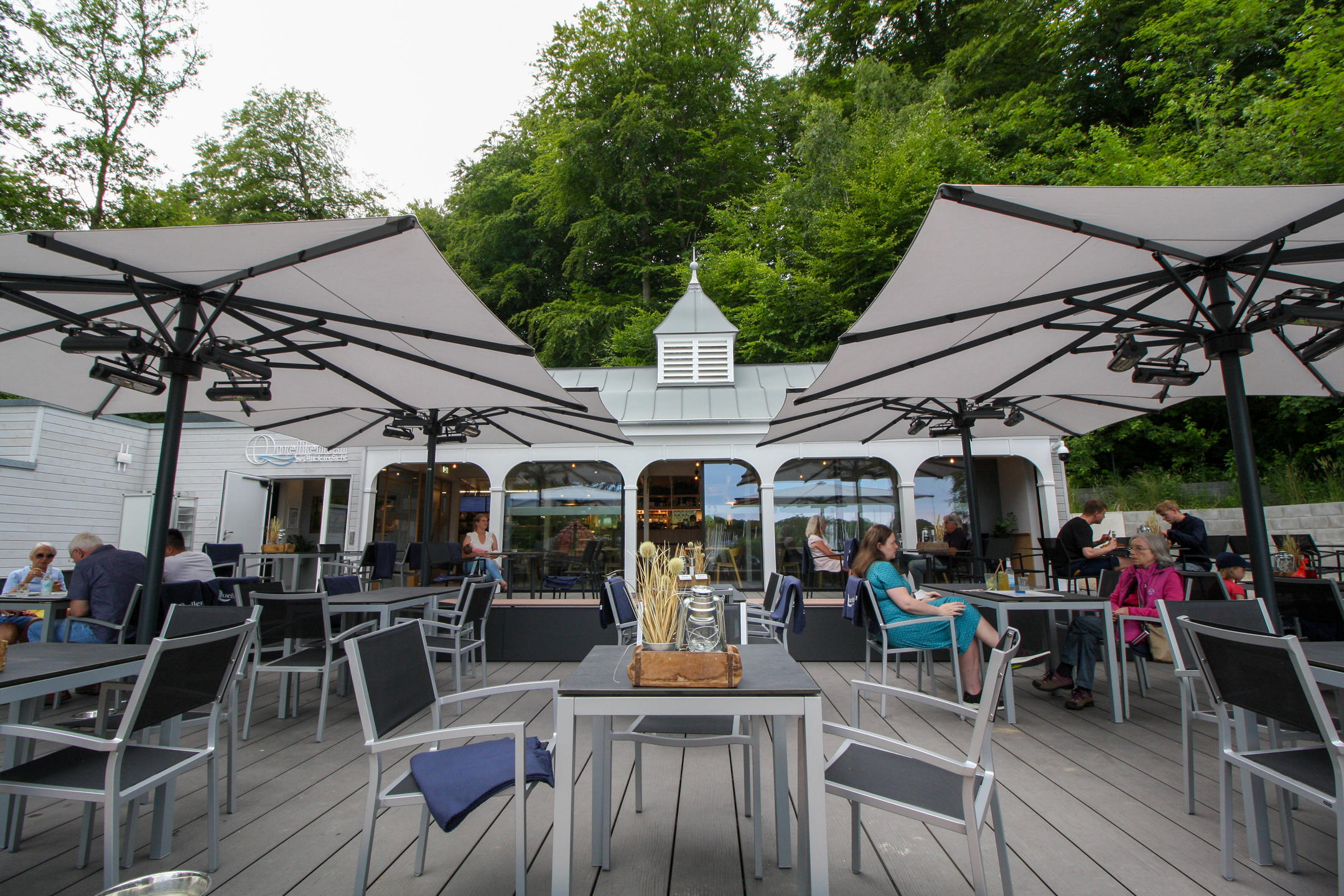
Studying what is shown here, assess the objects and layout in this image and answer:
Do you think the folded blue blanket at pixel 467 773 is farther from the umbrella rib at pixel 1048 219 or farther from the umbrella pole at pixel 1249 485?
the umbrella pole at pixel 1249 485

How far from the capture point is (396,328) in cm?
379

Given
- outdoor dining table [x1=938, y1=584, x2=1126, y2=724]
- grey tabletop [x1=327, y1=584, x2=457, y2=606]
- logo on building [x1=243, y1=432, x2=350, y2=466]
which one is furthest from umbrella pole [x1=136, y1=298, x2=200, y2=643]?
logo on building [x1=243, y1=432, x2=350, y2=466]

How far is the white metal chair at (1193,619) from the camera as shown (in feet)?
9.21

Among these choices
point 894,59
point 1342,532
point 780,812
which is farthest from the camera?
point 894,59

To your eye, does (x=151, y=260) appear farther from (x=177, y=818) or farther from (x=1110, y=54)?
(x=1110, y=54)

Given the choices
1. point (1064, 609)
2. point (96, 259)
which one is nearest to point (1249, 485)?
point (1064, 609)

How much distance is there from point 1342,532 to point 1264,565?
822cm

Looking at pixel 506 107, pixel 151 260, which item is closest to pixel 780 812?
pixel 151 260

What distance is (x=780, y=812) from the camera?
7.53ft

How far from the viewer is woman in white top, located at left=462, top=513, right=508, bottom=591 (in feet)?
26.4

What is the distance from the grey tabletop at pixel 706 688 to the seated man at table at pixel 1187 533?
601cm

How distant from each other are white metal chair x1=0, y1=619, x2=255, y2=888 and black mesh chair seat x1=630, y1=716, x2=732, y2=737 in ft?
5.12

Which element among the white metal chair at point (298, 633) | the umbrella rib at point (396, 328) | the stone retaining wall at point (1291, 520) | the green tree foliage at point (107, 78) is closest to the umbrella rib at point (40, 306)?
the umbrella rib at point (396, 328)

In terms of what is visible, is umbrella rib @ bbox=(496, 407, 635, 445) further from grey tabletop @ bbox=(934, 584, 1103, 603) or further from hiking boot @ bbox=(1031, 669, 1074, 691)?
hiking boot @ bbox=(1031, 669, 1074, 691)
